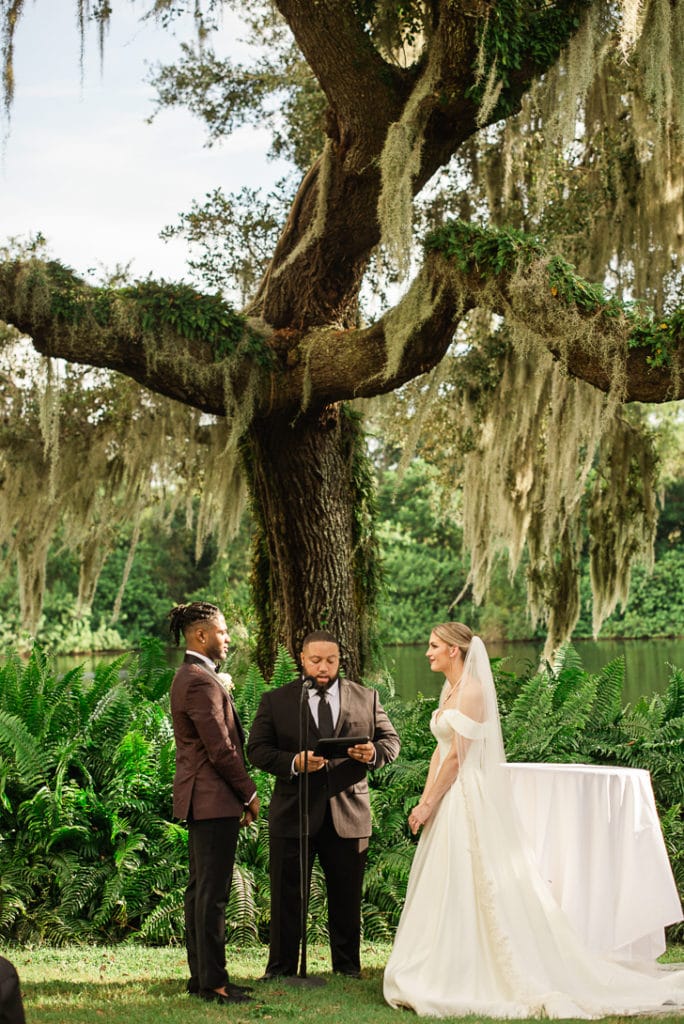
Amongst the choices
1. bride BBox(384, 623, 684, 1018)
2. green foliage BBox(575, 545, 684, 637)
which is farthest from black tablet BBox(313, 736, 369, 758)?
green foliage BBox(575, 545, 684, 637)

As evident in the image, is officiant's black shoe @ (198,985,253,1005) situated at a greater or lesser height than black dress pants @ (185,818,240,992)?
lesser

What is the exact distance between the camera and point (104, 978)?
5066 mm

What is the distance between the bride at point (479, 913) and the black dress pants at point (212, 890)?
2.34 feet

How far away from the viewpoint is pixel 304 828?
15.2ft

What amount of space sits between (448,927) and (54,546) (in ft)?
88.3

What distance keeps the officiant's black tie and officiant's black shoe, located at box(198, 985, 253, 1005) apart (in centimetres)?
107

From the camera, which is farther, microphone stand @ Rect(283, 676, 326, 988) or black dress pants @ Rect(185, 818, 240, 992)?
microphone stand @ Rect(283, 676, 326, 988)

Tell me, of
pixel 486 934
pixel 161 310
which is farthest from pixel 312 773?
pixel 161 310

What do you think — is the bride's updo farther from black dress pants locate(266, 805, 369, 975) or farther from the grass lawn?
the grass lawn

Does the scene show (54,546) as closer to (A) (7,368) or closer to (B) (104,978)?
(A) (7,368)

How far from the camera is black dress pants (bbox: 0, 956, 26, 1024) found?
2.42 meters

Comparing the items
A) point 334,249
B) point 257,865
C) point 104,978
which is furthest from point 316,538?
point 104,978

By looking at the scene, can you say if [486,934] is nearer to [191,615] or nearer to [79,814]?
[191,615]

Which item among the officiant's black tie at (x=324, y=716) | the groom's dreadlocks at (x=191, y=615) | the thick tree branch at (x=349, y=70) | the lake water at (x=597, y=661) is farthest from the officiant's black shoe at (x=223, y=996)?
the lake water at (x=597, y=661)
